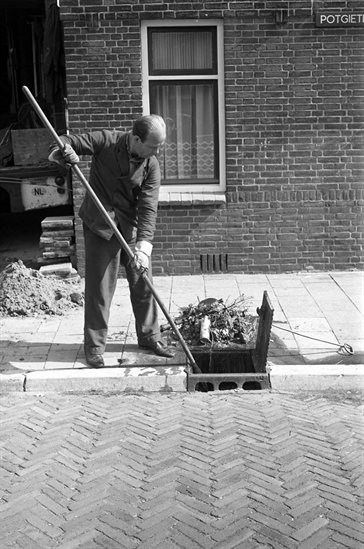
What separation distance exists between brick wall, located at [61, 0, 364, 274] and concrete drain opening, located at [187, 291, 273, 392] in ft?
9.22

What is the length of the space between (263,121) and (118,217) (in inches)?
135

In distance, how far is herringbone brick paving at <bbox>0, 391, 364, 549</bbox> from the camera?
377cm

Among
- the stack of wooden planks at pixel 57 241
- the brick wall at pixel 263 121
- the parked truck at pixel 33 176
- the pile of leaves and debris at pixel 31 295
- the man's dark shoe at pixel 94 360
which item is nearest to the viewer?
the man's dark shoe at pixel 94 360

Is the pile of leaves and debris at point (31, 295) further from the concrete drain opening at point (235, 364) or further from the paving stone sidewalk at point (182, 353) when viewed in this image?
the concrete drain opening at point (235, 364)

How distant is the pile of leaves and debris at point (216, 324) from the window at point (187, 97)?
8.07ft

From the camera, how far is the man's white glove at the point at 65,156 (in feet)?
18.2

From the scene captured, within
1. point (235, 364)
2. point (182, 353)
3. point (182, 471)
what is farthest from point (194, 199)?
point (182, 471)

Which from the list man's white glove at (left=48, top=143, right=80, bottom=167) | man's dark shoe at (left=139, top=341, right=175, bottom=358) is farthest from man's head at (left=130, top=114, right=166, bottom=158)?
man's dark shoe at (left=139, top=341, right=175, bottom=358)

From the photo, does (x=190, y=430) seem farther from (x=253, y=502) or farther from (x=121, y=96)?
(x=121, y=96)

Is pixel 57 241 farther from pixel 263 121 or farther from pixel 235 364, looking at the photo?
pixel 235 364

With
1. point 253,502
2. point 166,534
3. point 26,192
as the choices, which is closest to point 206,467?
point 253,502

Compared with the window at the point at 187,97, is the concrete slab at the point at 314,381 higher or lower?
A: lower

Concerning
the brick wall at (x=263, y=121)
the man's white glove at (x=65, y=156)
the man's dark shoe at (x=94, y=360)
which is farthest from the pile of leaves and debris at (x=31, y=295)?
the man's white glove at (x=65, y=156)

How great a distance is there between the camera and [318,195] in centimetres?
905
